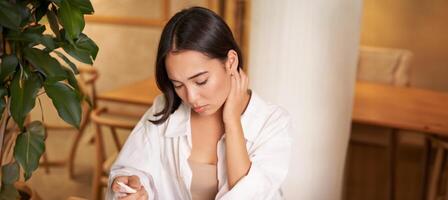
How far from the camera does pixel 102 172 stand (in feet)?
9.29

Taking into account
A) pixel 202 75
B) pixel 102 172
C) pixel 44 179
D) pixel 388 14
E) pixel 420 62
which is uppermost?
pixel 202 75

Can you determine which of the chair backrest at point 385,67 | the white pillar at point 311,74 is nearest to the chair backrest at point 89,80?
the white pillar at point 311,74

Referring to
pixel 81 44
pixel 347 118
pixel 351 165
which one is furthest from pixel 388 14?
pixel 81 44

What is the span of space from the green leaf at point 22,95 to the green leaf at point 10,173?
24cm

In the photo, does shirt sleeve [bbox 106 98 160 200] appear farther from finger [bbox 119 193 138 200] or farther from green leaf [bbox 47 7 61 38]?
green leaf [bbox 47 7 61 38]

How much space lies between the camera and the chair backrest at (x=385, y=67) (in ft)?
11.0

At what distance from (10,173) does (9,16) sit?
0.46 meters

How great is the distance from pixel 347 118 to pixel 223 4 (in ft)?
7.46

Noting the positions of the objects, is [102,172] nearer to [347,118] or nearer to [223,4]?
[347,118]

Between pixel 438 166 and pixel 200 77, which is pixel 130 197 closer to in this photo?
pixel 200 77

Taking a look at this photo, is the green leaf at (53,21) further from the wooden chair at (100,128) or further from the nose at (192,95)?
the wooden chair at (100,128)

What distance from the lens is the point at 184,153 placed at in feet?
4.84

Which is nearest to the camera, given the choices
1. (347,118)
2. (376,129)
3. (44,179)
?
(347,118)

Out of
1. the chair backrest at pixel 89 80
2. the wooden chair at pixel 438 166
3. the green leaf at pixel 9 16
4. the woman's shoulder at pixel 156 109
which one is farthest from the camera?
the chair backrest at pixel 89 80
